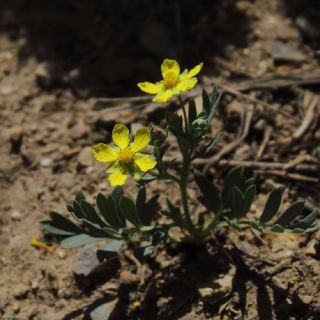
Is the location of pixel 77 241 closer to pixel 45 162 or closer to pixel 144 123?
pixel 45 162

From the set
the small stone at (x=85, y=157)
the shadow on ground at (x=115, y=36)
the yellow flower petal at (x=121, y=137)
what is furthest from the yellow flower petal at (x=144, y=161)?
the shadow on ground at (x=115, y=36)

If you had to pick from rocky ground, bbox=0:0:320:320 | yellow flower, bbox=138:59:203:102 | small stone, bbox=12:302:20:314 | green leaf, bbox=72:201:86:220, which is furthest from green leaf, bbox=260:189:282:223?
small stone, bbox=12:302:20:314

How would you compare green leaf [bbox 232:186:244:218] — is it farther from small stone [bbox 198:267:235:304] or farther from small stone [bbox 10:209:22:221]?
small stone [bbox 10:209:22:221]

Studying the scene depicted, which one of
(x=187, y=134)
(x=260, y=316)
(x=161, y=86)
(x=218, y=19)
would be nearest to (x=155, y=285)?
(x=260, y=316)

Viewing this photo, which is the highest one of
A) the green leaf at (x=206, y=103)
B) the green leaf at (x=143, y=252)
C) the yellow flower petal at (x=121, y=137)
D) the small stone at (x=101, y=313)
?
the green leaf at (x=206, y=103)

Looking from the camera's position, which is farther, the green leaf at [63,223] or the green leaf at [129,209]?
the green leaf at [63,223]

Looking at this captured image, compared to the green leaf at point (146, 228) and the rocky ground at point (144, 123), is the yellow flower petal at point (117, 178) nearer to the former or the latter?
the green leaf at point (146, 228)

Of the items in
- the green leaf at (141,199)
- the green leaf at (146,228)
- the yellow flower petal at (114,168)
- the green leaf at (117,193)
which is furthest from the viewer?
the green leaf at (117,193)

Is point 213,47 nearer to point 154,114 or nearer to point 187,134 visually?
point 154,114
